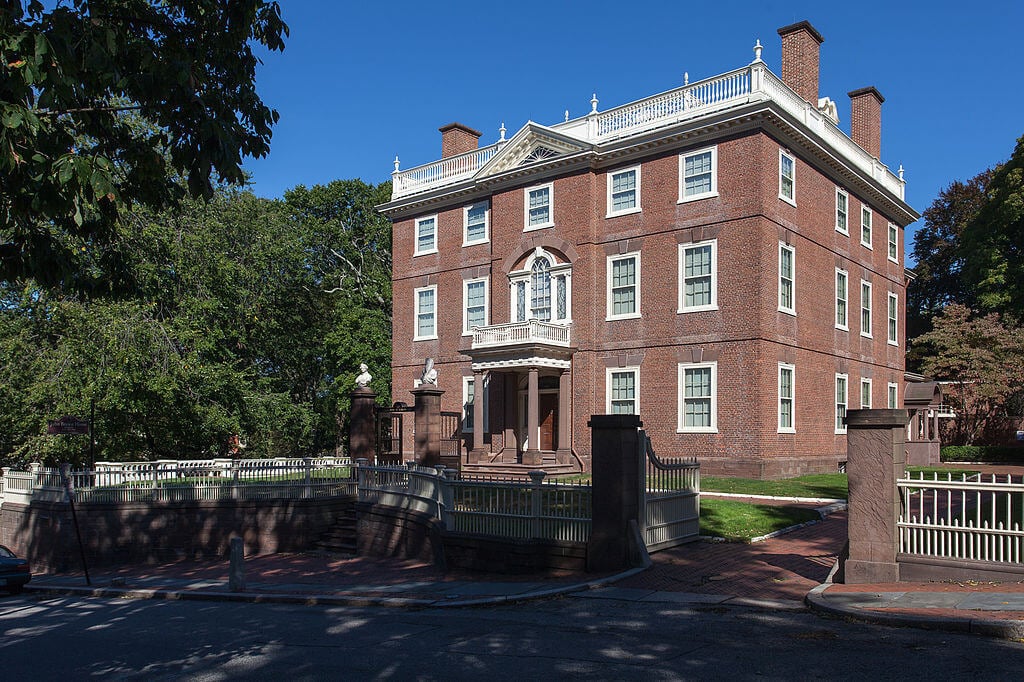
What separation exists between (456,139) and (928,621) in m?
32.5

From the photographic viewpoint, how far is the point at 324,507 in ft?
77.6

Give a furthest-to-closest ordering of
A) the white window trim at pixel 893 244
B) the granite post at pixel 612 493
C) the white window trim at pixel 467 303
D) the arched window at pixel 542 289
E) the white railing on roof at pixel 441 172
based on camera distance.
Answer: the white window trim at pixel 893 244
the white railing on roof at pixel 441 172
the white window trim at pixel 467 303
the arched window at pixel 542 289
the granite post at pixel 612 493

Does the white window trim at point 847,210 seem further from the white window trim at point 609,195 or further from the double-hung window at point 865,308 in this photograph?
the white window trim at point 609,195

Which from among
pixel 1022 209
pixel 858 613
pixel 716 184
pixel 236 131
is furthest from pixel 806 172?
pixel 236 131

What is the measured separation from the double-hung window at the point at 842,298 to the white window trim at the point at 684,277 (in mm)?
6315

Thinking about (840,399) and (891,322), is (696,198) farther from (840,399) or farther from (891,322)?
(891,322)

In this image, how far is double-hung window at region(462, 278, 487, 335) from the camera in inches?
1334

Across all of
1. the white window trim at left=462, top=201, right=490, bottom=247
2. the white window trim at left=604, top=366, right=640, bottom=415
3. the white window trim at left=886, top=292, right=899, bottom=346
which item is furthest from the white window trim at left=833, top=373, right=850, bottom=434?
the white window trim at left=462, top=201, right=490, bottom=247

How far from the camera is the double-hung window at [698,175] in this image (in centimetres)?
2772

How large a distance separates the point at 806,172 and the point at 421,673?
25046 millimetres

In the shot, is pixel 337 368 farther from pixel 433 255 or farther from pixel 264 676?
pixel 264 676

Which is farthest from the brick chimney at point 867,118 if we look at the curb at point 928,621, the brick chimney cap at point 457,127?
the curb at point 928,621

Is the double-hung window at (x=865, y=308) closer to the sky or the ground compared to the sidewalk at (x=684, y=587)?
closer to the sky

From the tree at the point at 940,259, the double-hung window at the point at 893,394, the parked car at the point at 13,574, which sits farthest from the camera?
the tree at the point at 940,259
